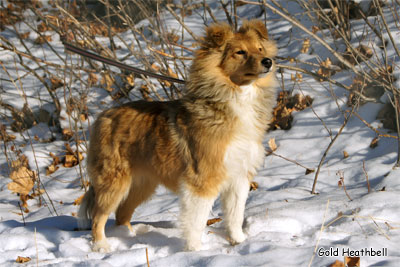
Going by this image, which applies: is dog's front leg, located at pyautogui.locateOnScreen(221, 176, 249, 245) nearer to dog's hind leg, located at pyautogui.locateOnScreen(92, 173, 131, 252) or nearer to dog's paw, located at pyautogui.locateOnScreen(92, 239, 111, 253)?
dog's hind leg, located at pyautogui.locateOnScreen(92, 173, 131, 252)

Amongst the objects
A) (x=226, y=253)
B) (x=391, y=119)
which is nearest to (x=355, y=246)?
(x=226, y=253)

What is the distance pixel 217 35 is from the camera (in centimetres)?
374

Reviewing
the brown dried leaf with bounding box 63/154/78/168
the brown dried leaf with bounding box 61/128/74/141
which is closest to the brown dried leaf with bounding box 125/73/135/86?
the brown dried leaf with bounding box 61/128/74/141

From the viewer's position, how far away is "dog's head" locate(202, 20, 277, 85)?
357 centimetres

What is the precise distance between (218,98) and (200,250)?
1.21 m

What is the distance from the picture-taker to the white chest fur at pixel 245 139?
11.6 ft

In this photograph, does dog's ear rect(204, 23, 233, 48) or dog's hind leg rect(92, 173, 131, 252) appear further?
dog's hind leg rect(92, 173, 131, 252)

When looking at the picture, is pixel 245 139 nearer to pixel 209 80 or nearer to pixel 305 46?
pixel 209 80

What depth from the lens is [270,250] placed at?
3.24m

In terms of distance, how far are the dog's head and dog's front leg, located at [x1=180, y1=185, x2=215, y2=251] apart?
973 millimetres

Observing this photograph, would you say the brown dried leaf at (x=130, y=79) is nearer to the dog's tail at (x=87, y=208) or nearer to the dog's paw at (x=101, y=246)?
the dog's tail at (x=87, y=208)

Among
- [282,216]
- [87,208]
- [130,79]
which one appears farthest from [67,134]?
[282,216]

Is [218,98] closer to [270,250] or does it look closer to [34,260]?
[270,250]

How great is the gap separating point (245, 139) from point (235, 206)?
62 cm
